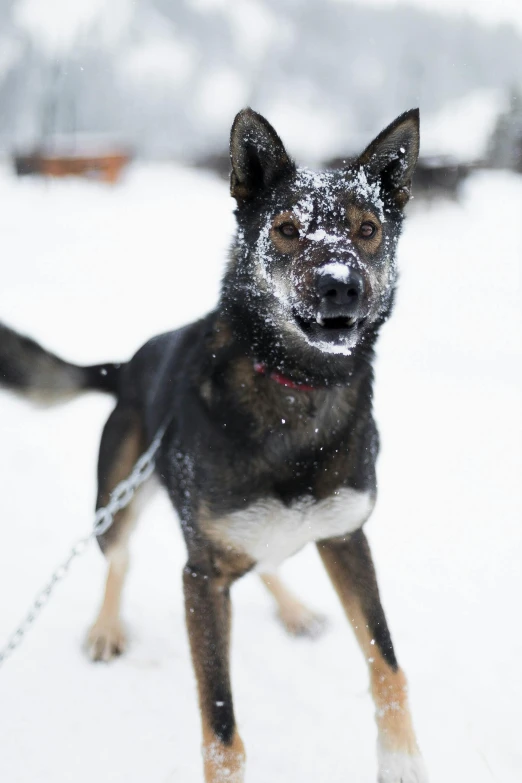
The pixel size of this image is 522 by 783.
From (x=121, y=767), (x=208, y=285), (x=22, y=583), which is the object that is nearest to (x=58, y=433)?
(x=22, y=583)

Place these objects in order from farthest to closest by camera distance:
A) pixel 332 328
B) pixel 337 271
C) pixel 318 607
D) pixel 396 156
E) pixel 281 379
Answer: pixel 318 607
pixel 396 156
pixel 281 379
pixel 332 328
pixel 337 271

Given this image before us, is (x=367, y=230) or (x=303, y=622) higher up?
(x=367, y=230)

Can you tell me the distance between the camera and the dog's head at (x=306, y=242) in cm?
210

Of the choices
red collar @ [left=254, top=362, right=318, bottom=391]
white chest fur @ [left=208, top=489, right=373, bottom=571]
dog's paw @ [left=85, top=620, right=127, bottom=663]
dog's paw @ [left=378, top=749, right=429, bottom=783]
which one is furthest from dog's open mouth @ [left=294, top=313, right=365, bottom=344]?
dog's paw @ [left=85, top=620, right=127, bottom=663]

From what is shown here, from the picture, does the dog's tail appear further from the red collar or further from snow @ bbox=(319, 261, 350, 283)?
snow @ bbox=(319, 261, 350, 283)

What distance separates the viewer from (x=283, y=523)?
2.13 m

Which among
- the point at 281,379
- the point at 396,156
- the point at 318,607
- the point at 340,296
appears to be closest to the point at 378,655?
the point at 318,607

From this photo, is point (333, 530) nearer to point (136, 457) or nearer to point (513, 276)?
point (136, 457)

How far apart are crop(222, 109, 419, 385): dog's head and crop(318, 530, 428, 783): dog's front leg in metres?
0.68

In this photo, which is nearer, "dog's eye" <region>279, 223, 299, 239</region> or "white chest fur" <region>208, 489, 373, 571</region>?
"white chest fur" <region>208, 489, 373, 571</region>

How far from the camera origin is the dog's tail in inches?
110

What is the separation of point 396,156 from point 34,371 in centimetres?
179

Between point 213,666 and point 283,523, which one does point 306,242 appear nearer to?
point 283,523

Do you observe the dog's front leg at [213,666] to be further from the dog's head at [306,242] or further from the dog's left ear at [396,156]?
the dog's left ear at [396,156]
